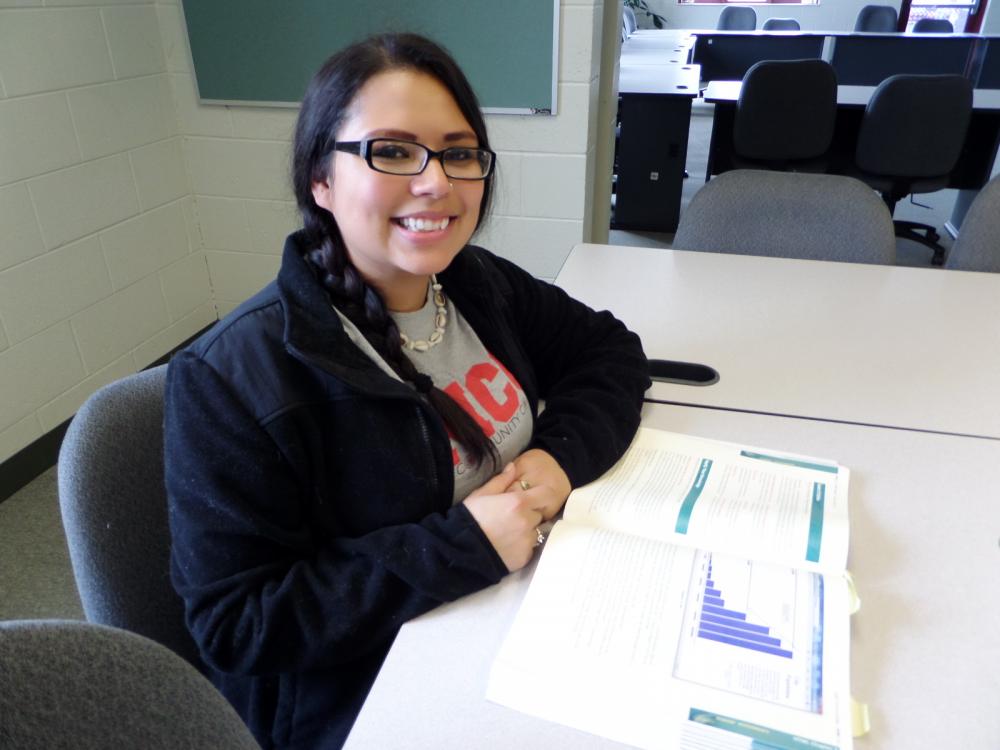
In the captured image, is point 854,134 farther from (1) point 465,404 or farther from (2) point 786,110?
(1) point 465,404

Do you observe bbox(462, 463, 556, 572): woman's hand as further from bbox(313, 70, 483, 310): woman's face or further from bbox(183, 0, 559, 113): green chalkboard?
bbox(183, 0, 559, 113): green chalkboard

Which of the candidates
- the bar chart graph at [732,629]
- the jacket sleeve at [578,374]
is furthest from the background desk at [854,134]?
the bar chart graph at [732,629]

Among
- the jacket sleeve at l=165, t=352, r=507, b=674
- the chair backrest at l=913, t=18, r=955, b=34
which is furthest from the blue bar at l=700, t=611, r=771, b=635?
the chair backrest at l=913, t=18, r=955, b=34

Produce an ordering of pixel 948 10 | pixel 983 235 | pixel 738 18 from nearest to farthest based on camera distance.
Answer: pixel 983 235, pixel 948 10, pixel 738 18

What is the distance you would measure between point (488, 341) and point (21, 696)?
0.75 meters

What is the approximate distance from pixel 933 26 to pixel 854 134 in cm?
498

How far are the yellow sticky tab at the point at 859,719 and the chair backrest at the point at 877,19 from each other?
8.76 metres

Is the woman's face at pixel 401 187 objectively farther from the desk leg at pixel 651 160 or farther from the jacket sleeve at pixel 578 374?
the desk leg at pixel 651 160

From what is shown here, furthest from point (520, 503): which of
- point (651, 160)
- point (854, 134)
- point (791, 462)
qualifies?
point (854, 134)

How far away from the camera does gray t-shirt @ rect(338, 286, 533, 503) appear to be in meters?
0.95

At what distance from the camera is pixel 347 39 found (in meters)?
2.26

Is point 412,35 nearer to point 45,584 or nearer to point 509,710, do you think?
point 509,710

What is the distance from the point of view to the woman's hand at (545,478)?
87 centimetres

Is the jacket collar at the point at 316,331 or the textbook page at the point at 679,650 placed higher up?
the jacket collar at the point at 316,331
